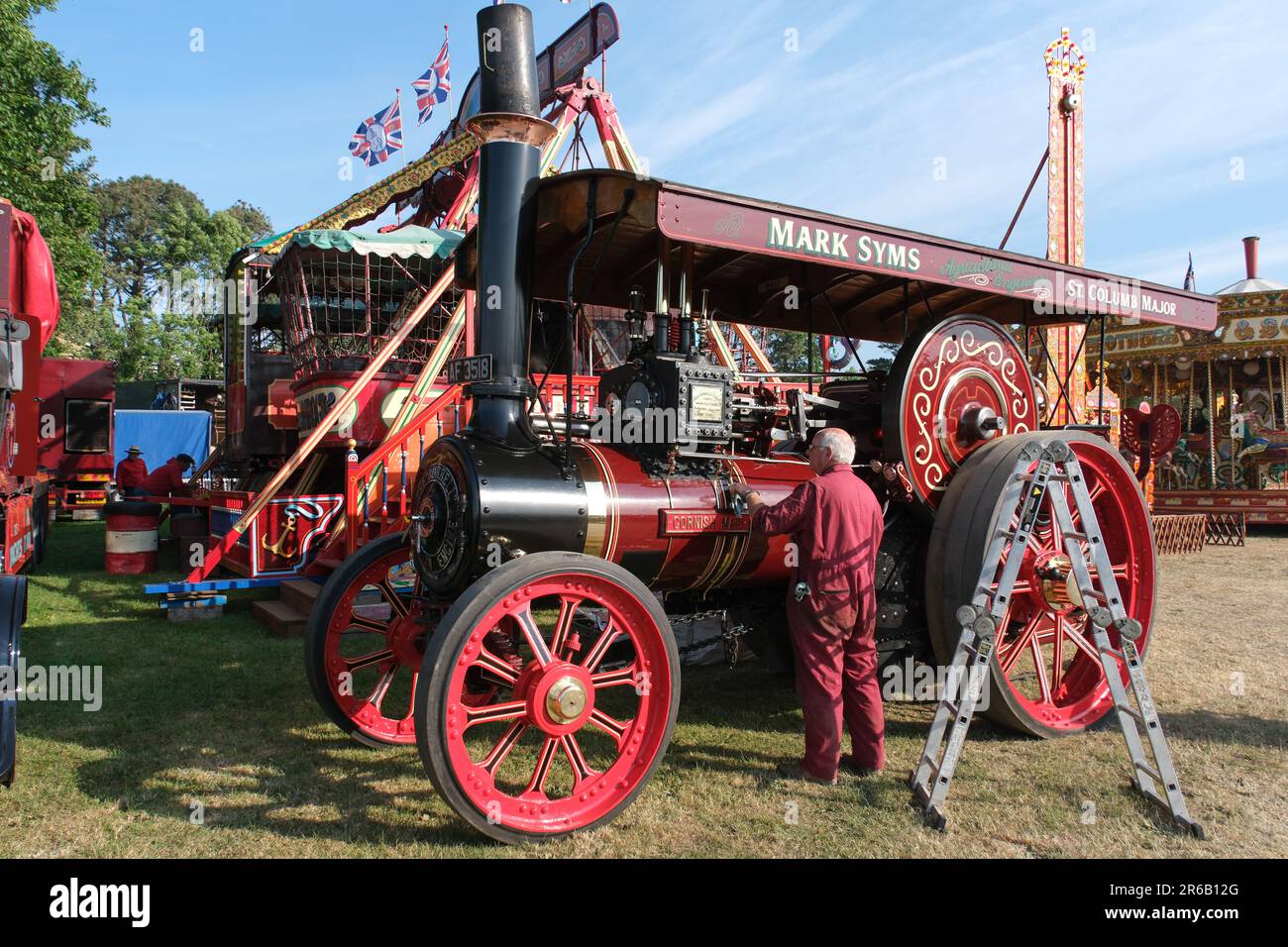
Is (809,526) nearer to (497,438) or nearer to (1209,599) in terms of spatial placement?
(497,438)

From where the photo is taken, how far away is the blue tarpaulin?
2252 cm

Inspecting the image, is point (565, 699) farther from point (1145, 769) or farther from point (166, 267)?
point (166, 267)

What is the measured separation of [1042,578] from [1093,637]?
0.63 m

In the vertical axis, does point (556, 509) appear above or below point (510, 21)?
below

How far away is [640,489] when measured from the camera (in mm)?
3836

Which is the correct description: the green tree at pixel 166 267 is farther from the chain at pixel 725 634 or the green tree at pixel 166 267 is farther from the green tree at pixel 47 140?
the chain at pixel 725 634

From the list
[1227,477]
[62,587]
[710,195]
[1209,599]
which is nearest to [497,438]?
[710,195]

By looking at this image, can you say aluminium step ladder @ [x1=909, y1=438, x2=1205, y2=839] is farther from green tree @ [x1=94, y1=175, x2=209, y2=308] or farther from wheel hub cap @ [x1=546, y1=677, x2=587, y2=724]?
green tree @ [x1=94, y1=175, x2=209, y2=308]

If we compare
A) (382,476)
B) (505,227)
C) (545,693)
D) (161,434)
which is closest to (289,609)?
(382,476)

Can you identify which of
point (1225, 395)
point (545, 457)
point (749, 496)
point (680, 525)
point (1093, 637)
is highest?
point (1225, 395)

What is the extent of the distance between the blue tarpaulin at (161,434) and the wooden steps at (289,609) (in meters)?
17.9

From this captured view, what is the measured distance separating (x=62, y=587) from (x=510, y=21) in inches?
295

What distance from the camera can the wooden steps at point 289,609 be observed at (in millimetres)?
6488

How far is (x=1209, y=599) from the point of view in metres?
8.34
